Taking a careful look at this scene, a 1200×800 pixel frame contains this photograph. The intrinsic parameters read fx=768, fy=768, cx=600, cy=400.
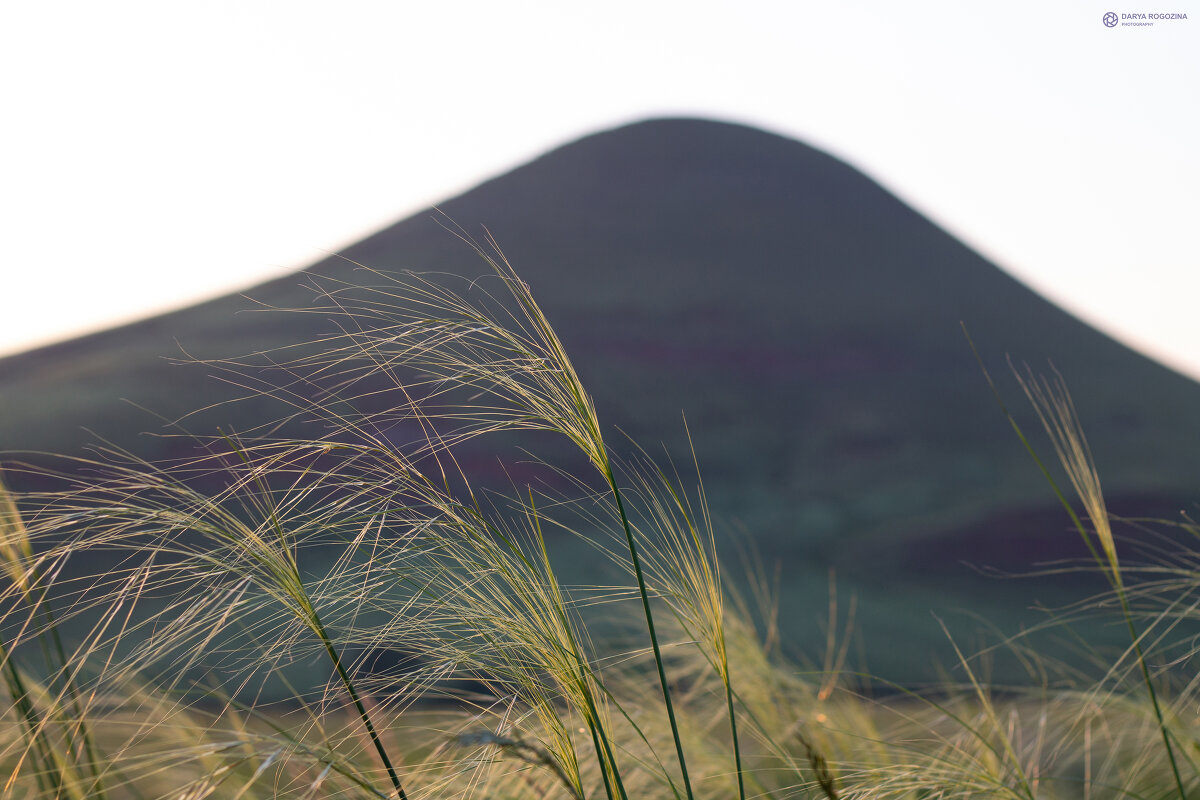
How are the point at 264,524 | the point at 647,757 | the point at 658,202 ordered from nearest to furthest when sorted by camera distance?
1. the point at 264,524
2. the point at 647,757
3. the point at 658,202

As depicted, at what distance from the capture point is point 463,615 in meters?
0.68

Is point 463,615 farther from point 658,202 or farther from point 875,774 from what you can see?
point 658,202

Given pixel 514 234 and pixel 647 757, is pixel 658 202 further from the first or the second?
pixel 647 757

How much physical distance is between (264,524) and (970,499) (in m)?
6.23

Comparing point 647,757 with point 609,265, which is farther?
point 609,265

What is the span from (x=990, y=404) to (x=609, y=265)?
400cm

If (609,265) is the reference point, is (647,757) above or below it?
below

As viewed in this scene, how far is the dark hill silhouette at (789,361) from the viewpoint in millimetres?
5305

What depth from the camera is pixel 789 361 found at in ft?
24.7

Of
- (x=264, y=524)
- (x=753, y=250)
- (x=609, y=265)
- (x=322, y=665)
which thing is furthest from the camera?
(x=753, y=250)

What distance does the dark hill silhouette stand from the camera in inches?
209

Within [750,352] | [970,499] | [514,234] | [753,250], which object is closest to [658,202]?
[753,250]

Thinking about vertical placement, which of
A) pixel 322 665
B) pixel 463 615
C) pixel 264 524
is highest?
pixel 264 524

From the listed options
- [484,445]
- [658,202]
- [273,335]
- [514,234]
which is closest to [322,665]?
[484,445]
